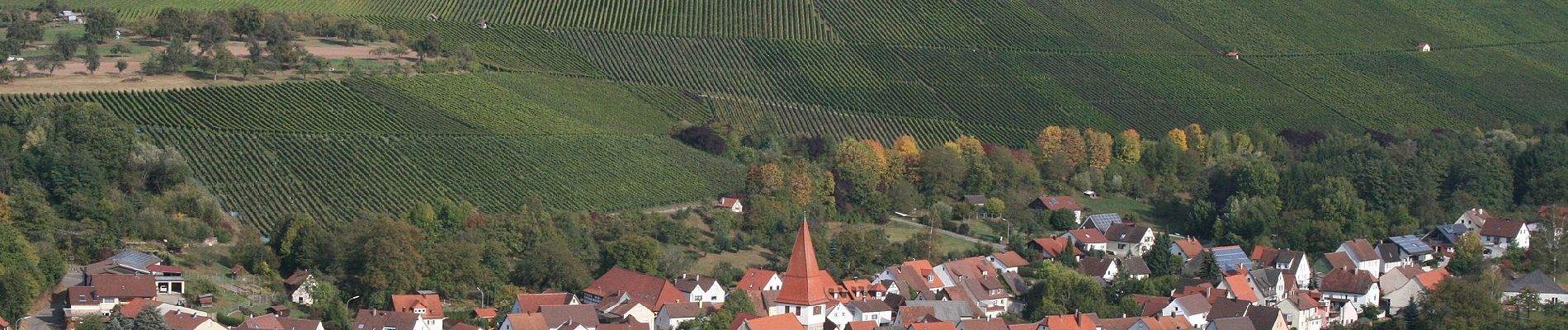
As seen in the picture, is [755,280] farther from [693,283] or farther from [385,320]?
[385,320]

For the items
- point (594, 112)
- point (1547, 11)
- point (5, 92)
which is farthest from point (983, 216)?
point (1547, 11)

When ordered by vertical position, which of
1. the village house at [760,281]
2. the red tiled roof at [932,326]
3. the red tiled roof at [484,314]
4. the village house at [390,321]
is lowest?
the red tiled roof at [484,314]

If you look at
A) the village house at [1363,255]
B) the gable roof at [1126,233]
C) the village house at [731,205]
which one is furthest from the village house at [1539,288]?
the village house at [731,205]

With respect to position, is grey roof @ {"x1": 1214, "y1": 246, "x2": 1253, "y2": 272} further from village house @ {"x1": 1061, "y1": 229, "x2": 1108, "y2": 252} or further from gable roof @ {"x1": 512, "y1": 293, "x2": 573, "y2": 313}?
gable roof @ {"x1": 512, "y1": 293, "x2": 573, "y2": 313}

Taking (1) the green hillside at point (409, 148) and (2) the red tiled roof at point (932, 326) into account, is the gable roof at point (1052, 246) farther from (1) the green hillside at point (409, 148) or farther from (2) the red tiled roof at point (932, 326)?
(2) the red tiled roof at point (932, 326)

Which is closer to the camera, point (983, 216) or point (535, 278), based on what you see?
point (535, 278)

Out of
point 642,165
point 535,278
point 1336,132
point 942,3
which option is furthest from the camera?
point 942,3

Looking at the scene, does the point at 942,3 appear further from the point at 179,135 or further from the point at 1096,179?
the point at 179,135
